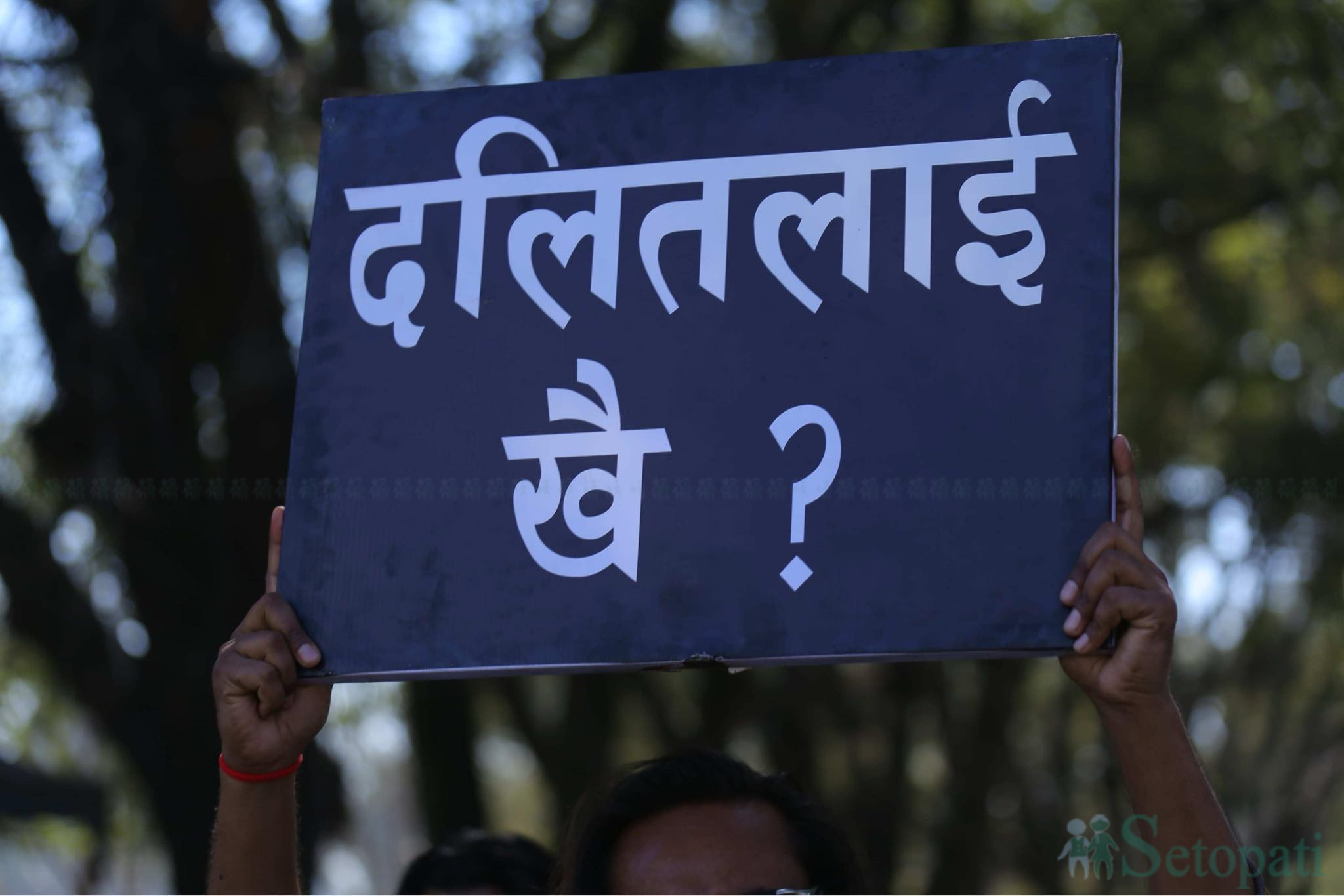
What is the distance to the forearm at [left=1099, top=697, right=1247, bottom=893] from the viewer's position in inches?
81.7

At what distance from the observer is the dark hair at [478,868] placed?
3.45 meters

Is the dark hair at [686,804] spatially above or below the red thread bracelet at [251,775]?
below

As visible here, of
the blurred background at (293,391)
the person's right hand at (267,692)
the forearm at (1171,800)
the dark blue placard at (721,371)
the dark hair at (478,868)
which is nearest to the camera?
the forearm at (1171,800)

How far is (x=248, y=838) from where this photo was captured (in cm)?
244

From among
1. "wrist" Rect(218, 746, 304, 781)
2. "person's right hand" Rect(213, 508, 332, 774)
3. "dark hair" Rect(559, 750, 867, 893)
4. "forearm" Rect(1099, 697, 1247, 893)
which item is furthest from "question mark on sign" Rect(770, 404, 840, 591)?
"wrist" Rect(218, 746, 304, 781)

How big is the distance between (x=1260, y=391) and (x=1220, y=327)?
797 millimetres

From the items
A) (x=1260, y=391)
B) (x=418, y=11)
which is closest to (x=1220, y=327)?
(x=1260, y=391)

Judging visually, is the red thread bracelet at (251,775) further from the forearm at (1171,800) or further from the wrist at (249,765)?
the forearm at (1171,800)

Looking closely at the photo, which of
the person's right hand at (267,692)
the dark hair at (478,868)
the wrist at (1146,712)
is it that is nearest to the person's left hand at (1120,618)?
the wrist at (1146,712)

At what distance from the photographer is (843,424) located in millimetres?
2291

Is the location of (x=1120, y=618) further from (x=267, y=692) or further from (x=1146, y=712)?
(x=267, y=692)

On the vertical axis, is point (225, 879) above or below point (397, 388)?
below

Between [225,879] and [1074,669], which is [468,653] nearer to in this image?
[225,879]

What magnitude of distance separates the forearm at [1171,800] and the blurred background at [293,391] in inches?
93.7
